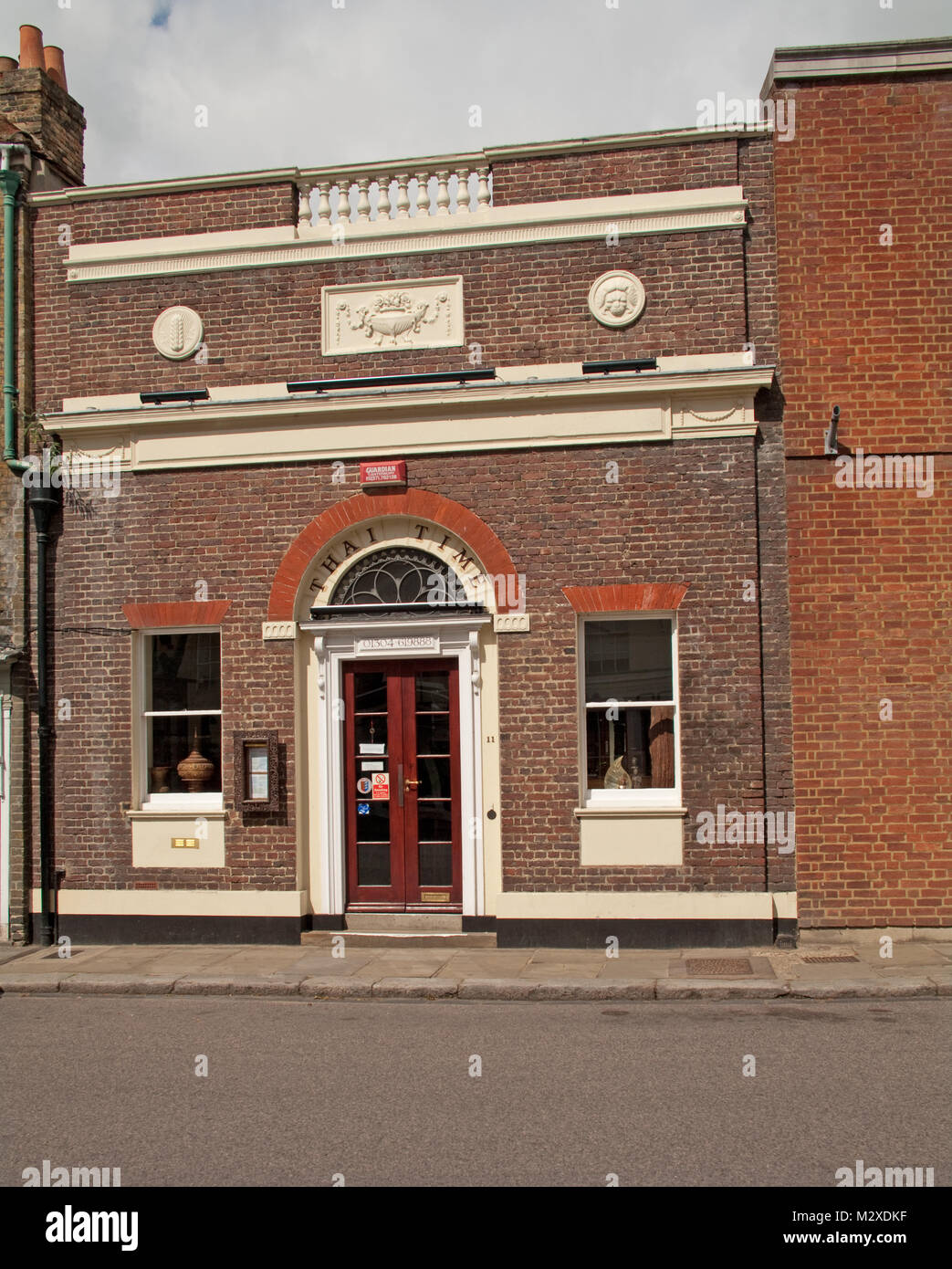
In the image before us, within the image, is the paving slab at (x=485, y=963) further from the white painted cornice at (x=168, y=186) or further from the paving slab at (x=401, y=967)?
the white painted cornice at (x=168, y=186)

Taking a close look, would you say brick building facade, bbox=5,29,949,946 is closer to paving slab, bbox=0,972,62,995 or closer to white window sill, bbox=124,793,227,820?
white window sill, bbox=124,793,227,820

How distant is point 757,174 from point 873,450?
9.41 feet

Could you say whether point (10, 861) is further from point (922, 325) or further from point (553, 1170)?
point (922, 325)

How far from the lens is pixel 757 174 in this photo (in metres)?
11.5

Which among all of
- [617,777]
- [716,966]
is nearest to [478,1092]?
[716,966]

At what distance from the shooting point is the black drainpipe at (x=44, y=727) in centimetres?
1230

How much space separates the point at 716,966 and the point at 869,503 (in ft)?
14.6

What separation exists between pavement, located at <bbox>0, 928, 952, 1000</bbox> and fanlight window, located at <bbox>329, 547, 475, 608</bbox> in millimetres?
3384

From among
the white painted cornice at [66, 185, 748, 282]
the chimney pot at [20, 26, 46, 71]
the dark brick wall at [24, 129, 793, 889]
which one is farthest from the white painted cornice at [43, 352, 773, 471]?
the chimney pot at [20, 26, 46, 71]

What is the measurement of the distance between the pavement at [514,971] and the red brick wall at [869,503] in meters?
0.83

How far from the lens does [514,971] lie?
10.4 meters

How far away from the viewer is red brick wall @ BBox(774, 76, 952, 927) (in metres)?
11.0

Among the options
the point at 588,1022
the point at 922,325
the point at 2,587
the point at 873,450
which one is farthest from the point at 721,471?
the point at 2,587

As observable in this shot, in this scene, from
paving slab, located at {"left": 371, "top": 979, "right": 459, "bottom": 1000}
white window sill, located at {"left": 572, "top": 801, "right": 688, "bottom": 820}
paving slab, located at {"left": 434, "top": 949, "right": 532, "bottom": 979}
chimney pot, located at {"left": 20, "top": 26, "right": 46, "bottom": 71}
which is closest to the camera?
paving slab, located at {"left": 371, "top": 979, "right": 459, "bottom": 1000}
